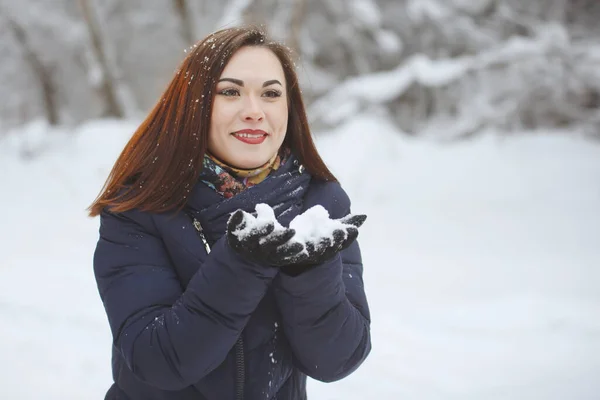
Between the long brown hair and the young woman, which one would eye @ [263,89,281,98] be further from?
the long brown hair

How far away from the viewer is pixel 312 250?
1.06 meters

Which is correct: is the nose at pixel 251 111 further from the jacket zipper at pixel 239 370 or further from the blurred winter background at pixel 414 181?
the blurred winter background at pixel 414 181

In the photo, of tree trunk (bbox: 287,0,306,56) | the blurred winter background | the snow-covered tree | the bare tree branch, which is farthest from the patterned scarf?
the bare tree branch

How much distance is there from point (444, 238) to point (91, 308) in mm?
3794

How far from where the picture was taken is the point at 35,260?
4.47m

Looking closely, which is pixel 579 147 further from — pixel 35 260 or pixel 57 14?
pixel 57 14

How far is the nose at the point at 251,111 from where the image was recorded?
4.38 feet

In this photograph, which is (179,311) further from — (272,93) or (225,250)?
(272,93)

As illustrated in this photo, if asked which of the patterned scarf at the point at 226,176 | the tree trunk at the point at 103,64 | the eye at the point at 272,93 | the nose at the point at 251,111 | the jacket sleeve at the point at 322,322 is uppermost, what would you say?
the tree trunk at the point at 103,64

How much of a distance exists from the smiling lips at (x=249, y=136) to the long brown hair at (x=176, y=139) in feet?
0.28

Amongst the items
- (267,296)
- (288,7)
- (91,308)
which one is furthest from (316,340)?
(288,7)

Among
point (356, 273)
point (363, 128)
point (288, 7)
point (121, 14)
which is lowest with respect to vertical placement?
point (356, 273)

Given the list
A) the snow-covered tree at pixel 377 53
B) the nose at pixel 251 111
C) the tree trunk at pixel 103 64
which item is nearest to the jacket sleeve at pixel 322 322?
the nose at pixel 251 111

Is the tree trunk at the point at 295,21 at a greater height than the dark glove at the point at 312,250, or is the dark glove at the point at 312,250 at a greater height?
the tree trunk at the point at 295,21
